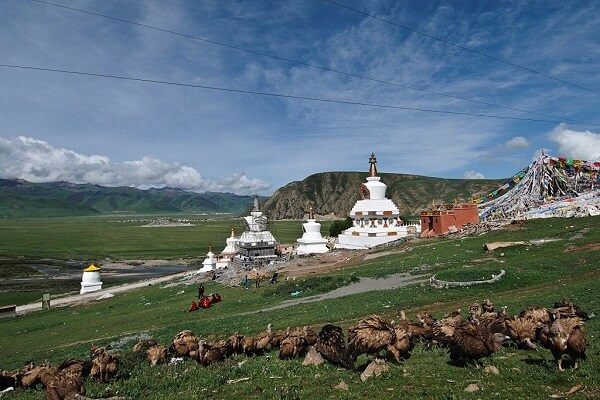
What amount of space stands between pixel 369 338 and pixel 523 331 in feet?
13.9

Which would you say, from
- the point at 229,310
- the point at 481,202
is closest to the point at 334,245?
the point at 481,202

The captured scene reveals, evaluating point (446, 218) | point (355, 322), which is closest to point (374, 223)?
point (446, 218)

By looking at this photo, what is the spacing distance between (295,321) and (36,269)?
8712cm

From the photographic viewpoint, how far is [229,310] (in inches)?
1046

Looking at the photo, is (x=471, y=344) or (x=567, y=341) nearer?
(x=567, y=341)

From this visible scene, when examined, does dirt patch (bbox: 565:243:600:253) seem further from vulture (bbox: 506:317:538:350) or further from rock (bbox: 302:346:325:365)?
rock (bbox: 302:346:325:365)

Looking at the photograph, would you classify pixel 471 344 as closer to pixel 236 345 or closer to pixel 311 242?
pixel 236 345

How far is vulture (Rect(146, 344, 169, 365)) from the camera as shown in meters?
12.6

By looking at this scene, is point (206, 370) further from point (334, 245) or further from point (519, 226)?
point (334, 245)

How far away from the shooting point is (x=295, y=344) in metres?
11.3

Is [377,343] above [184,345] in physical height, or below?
above

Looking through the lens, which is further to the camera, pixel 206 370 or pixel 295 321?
pixel 295 321

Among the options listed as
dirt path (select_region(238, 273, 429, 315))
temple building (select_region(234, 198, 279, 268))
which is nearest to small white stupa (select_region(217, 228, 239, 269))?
temple building (select_region(234, 198, 279, 268))

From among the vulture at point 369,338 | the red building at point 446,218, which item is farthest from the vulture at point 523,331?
the red building at point 446,218
